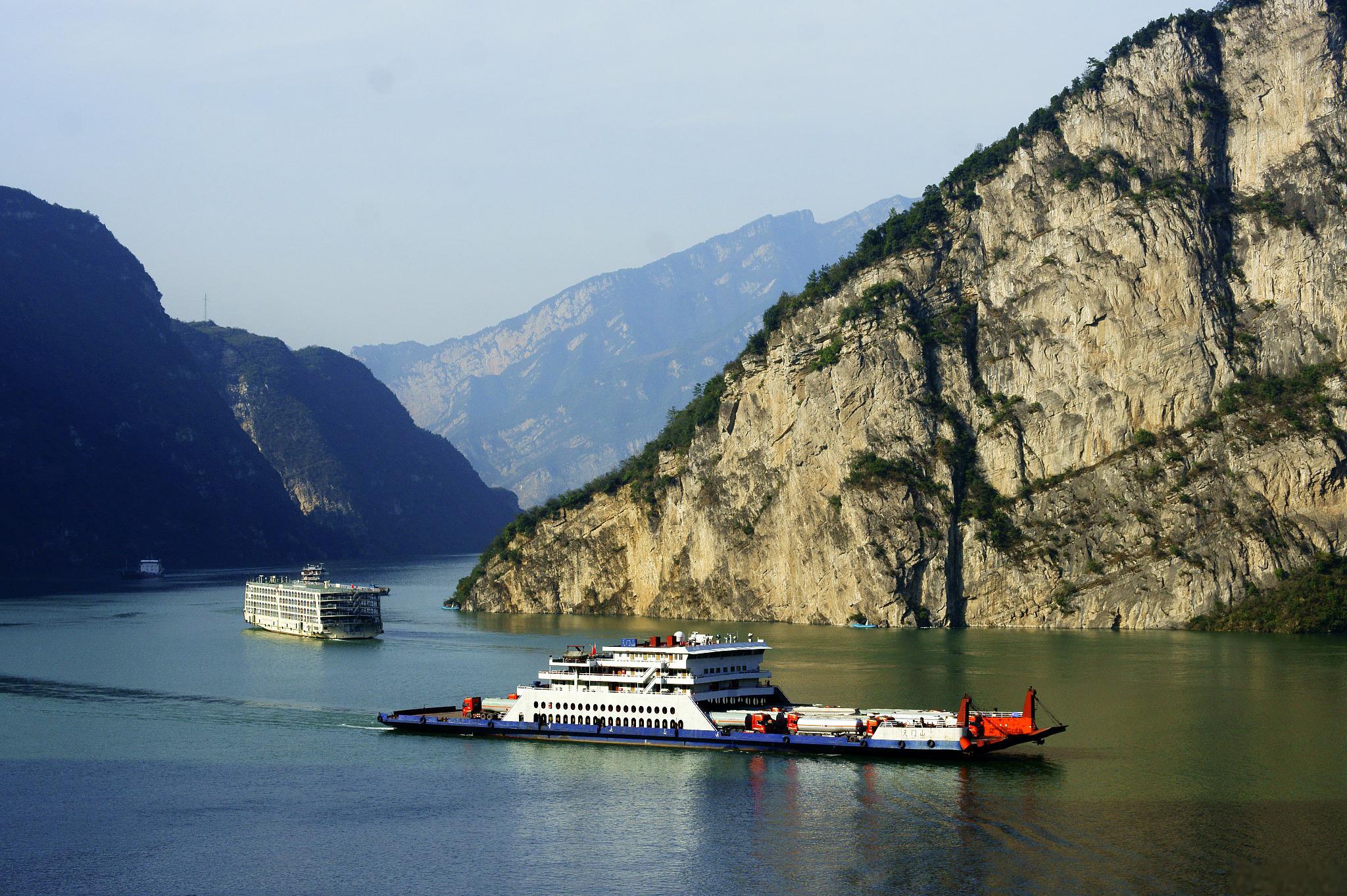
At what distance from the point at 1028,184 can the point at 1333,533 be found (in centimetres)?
4768

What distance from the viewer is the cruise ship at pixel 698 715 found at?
233ft

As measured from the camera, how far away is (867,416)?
147 m

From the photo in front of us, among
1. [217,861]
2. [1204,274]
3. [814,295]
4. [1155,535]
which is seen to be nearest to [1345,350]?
[1204,274]

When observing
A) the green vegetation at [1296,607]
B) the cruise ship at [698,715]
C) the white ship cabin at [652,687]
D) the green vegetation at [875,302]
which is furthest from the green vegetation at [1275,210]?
the white ship cabin at [652,687]

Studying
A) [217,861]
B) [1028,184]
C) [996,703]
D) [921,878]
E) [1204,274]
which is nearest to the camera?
[921,878]

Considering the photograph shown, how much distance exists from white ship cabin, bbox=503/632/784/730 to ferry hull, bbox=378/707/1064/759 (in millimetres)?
669

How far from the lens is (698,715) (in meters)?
75.8

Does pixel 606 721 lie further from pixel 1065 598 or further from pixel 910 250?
pixel 910 250

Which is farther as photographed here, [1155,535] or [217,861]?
[1155,535]

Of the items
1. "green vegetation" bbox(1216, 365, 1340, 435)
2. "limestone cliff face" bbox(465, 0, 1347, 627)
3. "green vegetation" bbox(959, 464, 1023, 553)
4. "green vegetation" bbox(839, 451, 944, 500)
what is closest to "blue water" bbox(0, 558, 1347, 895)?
"limestone cliff face" bbox(465, 0, 1347, 627)

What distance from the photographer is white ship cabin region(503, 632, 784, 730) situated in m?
76.9

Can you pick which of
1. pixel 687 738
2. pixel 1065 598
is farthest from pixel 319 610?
pixel 687 738

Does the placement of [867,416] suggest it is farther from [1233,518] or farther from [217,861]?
[217,861]

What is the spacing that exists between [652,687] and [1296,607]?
72.1m
